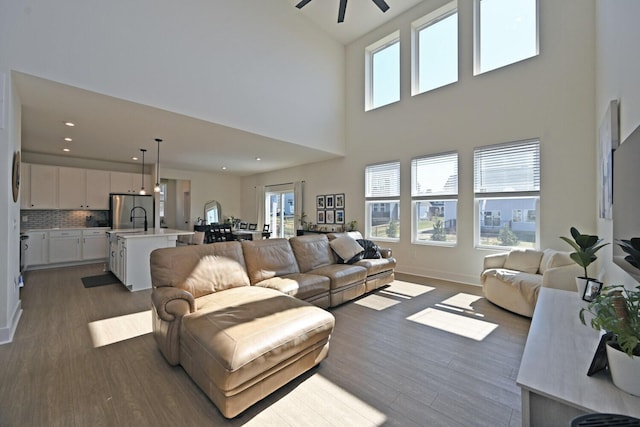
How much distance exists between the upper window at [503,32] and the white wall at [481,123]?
0.46 feet

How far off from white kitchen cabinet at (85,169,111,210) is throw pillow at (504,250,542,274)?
A: 897 cm

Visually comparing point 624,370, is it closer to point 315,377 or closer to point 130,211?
point 315,377

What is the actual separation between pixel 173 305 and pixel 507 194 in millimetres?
5010

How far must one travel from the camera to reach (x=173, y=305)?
216 centimetres

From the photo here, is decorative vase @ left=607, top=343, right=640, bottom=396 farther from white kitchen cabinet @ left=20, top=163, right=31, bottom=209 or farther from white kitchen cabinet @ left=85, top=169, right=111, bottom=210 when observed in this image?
white kitchen cabinet @ left=20, top=163, right=31, bottom=209

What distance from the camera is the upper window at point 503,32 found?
14.5 feet

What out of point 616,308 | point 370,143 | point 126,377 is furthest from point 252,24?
point 616,308

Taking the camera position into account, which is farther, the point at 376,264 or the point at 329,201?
the point at 329,201

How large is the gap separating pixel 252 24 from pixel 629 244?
229 inches

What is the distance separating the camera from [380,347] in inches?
104

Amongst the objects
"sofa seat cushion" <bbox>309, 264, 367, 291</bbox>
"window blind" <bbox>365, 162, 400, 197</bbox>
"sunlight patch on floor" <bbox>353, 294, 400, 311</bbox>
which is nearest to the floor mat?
"sofa seat cushion" <bbox>309, 264, 367, 291</bbox>

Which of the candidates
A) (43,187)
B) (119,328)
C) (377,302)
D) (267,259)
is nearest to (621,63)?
(377,302)

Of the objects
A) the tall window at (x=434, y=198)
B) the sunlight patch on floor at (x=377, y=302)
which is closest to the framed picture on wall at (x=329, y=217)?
the tall window at (x=434, y=198)

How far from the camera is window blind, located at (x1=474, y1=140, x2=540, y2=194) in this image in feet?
14.2
